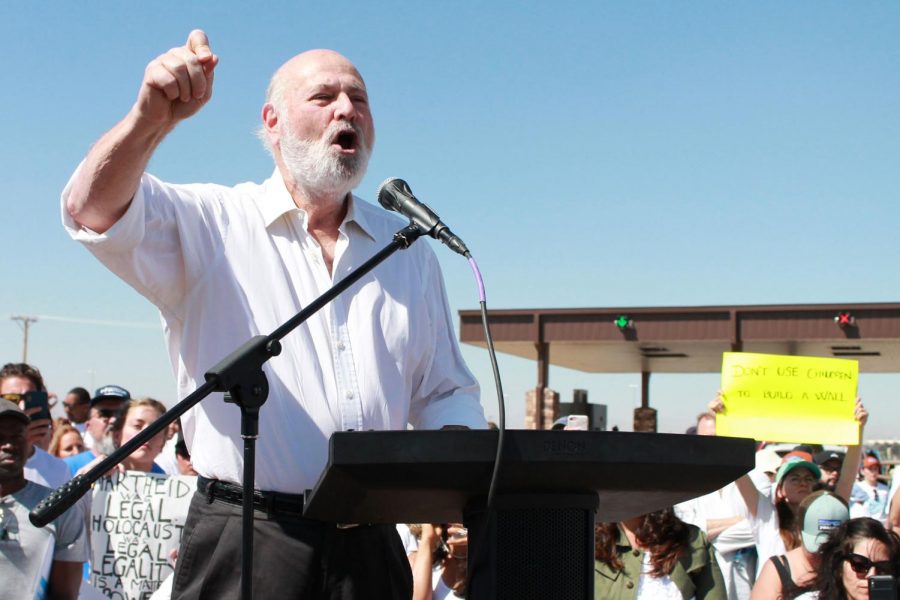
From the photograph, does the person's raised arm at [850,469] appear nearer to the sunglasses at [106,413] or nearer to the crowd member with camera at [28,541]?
the crowd member with camera at [28,541]

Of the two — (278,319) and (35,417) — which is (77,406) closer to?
(35,417)

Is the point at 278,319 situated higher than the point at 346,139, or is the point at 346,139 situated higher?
the point at 346,139

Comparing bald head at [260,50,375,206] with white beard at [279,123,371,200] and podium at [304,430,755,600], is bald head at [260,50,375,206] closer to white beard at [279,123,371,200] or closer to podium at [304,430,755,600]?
white beard at [279,123,371,200]

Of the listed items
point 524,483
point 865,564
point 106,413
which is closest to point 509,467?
point 524,483

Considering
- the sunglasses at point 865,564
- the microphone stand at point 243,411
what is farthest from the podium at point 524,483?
the sunglasses at point 865,564

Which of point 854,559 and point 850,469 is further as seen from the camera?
point 850,469

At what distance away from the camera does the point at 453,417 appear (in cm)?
312

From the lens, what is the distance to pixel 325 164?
3080 mm

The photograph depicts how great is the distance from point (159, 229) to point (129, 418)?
530cm

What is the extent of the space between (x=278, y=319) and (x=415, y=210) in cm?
57

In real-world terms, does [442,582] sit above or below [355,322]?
below

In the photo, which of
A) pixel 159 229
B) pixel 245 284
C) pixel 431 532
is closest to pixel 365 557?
pixel 245 284

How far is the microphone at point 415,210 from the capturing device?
8.39ft

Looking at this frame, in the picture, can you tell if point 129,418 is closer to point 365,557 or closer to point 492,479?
point 365,557
